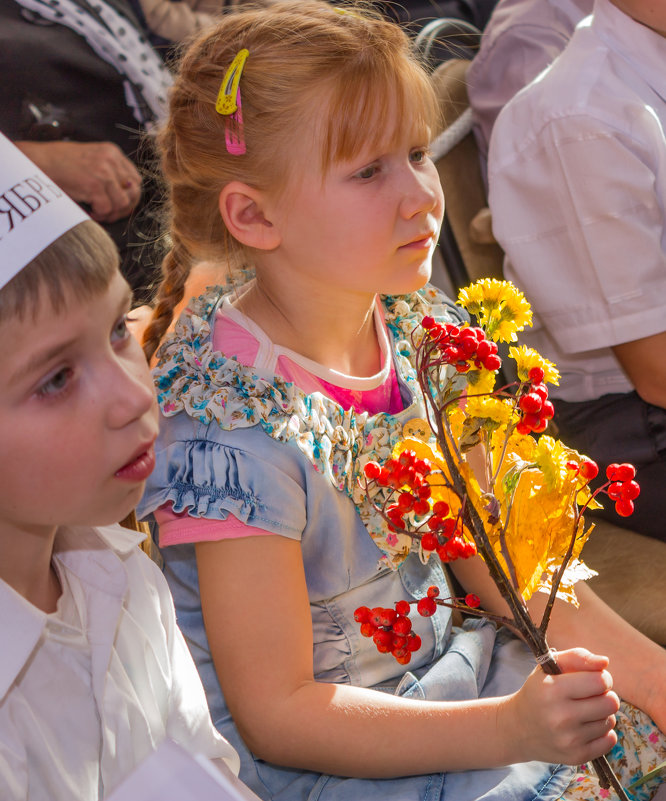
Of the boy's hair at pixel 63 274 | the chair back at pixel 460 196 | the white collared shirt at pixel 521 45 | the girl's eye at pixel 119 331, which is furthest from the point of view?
the white collared shirt at pixel 521 45

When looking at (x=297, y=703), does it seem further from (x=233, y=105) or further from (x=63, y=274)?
(x=233, y=105)

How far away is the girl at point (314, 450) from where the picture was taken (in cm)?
90

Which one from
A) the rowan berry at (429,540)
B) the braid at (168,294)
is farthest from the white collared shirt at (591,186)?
the rowan berry at (429,540)

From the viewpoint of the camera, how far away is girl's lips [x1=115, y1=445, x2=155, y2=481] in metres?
0.69

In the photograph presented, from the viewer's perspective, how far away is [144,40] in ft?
6.04

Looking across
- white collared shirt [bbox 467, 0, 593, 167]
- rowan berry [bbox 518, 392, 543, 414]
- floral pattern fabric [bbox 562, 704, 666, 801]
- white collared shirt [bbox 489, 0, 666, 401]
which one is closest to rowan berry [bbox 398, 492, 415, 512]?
rowan berry [bbox 518, 392, 543, 414]

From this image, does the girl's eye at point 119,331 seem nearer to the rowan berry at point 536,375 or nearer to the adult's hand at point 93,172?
the rowan berry at point 536,375

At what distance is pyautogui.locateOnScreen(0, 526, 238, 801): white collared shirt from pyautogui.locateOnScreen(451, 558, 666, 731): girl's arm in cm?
42

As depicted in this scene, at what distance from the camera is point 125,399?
0.67 meters

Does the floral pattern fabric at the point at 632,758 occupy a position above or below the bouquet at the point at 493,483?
below

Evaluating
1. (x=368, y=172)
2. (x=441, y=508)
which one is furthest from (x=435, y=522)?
(x=368, y=172)

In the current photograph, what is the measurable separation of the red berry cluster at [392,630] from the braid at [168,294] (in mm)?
524

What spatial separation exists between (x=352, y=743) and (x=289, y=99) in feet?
2.16

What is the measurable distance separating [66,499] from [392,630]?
27 cm
